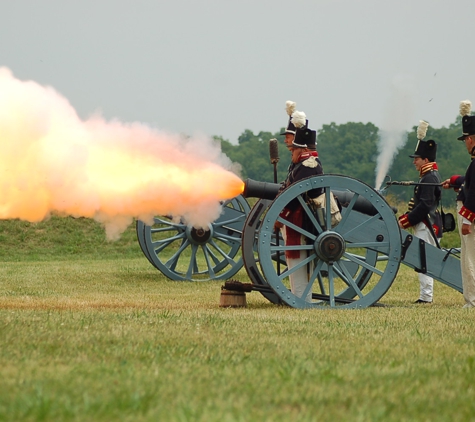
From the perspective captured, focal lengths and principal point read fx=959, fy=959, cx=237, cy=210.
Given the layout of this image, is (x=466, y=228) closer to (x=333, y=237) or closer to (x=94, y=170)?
(x=333, y=237)

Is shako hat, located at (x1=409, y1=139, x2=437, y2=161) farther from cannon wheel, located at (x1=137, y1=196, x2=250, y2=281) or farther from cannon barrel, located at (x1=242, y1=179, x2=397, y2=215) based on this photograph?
cannon wheel, located at (x1=137, y1=196, x2=250, y2=281)

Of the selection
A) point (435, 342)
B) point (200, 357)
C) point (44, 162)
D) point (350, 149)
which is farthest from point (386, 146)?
point (350, 149)

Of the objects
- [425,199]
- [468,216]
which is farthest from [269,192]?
[425,199]

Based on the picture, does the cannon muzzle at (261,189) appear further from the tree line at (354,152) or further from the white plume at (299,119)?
the tree line at (354,152)

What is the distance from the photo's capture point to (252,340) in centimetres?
588

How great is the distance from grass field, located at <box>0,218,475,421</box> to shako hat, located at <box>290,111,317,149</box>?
157 cm

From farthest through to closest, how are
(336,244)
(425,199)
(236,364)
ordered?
(425,199), (336,244), (236,364)

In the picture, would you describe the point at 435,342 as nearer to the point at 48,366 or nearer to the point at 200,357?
the point at 200,357

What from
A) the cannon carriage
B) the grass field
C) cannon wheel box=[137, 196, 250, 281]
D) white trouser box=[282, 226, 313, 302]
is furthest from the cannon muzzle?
cannon wheel box=[137, 196, 250, 281]

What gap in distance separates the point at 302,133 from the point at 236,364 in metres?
4.48

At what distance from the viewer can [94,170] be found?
9.30m

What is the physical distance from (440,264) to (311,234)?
1589 millimetres

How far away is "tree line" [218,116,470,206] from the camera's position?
54.9 meters

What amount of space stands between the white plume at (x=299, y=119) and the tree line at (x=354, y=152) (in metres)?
43.0
